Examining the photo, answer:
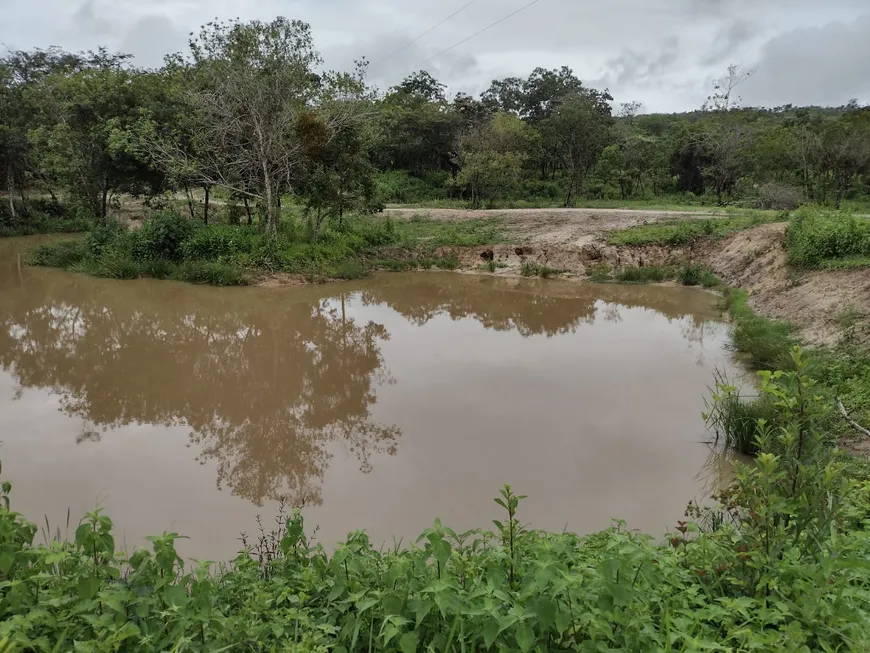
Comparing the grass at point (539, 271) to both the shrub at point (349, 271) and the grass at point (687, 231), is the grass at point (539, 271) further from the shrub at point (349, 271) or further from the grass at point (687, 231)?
the shrub at point (349, 271)

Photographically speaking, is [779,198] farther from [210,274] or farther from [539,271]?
[210,274]

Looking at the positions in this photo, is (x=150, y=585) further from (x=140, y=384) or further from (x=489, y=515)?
(x=140, y=384)

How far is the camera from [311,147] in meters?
15.3

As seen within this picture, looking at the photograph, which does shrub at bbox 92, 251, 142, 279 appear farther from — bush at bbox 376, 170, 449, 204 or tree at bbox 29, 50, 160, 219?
bush at bbox 376, 170, 449, 204

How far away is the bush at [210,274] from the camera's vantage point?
14.8m

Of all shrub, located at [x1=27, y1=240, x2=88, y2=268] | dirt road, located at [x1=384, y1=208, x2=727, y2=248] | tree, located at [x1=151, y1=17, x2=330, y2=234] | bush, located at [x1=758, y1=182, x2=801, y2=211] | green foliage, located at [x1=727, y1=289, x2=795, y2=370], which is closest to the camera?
green foliage, located at [x1=727, y1=289, x2=795, y2=370]

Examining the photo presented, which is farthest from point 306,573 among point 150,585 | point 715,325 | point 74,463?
point 715,325

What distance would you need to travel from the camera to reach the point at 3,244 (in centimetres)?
2178

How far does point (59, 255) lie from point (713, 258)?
64.0 feet

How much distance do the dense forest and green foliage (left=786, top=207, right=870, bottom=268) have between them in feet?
34.1

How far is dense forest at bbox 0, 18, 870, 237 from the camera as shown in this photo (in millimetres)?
14867

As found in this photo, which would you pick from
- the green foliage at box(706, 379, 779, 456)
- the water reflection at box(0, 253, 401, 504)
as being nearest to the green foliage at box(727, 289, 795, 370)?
the green foliage at box(706, 379, 779, 456)

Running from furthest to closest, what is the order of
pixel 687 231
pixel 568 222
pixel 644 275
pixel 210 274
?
pixel 568 222 → pixel 687 231 → pixel 644 275 → pixel 210 274

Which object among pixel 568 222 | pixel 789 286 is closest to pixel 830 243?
pixel 789 286
